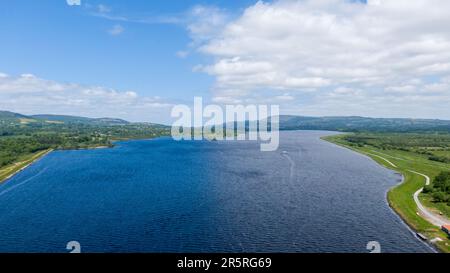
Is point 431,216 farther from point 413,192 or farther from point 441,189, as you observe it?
point 413,192

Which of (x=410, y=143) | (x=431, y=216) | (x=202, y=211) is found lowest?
(x=431, y=216)

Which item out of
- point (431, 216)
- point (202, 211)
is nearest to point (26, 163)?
point (202, 211)

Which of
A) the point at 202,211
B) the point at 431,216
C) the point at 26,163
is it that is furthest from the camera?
the point at 26,163

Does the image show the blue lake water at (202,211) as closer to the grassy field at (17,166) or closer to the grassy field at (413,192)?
the grassy field at (413,192)

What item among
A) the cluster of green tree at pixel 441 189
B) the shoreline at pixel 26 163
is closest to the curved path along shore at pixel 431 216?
the cluster of green tree at pixel 441 189

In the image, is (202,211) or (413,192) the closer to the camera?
(202,211)
